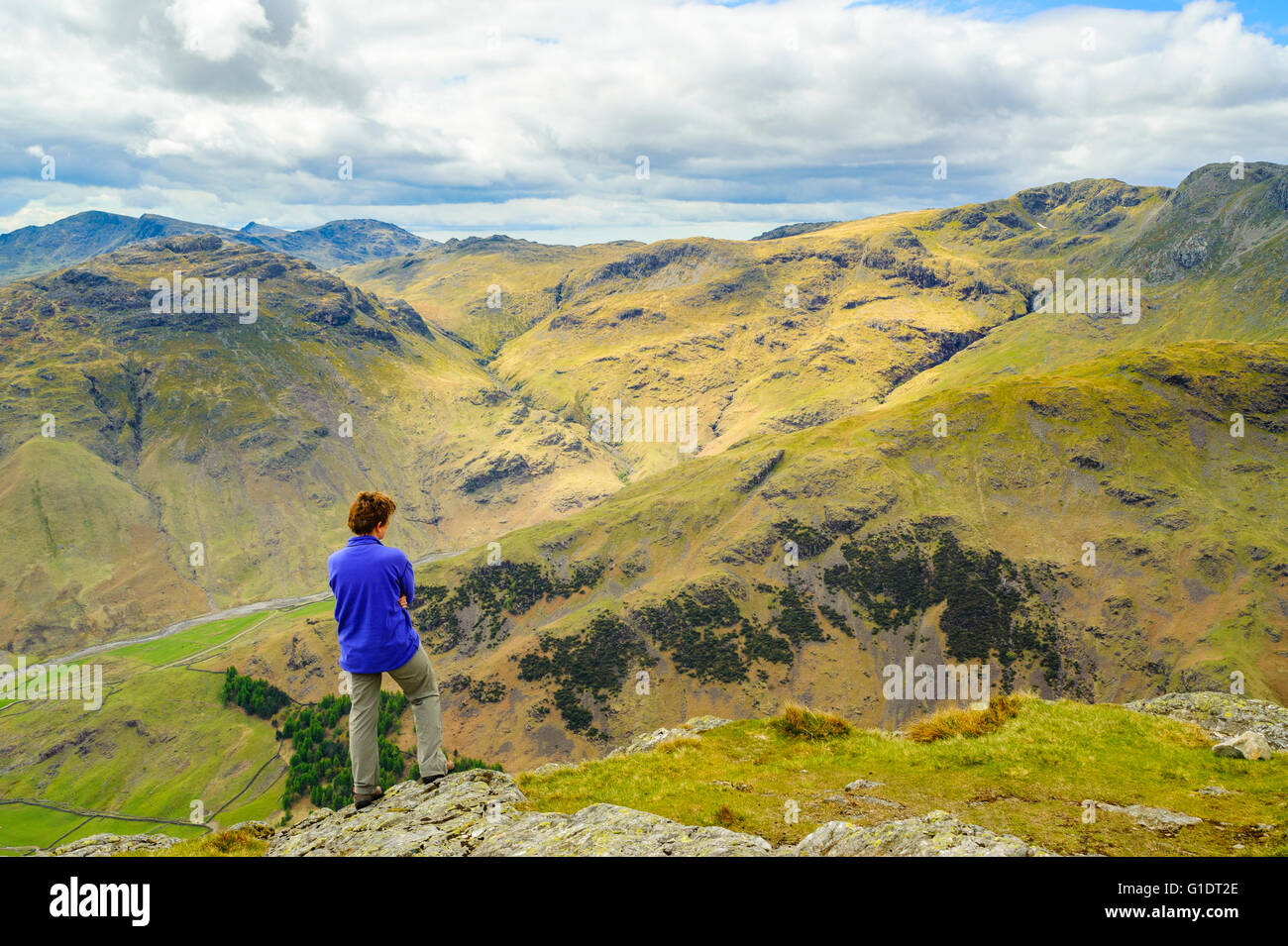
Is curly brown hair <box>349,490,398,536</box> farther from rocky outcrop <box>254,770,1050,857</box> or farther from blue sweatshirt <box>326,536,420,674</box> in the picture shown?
rocky outcrop <box>254,770,1050,857</box>

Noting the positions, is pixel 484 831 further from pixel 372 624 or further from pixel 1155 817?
pixel 1155 817

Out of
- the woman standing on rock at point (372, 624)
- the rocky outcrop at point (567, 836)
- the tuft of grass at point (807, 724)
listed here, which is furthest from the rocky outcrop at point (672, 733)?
the woman standing on rock at point (372, 624)

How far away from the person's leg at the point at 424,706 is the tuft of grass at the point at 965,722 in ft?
46.5

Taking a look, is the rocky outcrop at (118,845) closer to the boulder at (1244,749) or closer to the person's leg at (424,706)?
the person's leg at (424,706)

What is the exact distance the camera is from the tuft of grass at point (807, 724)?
2094 centimetres

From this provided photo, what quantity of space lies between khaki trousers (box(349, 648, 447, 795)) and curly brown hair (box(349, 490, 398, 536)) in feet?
8.71

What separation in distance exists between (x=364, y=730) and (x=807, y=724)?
556 inches

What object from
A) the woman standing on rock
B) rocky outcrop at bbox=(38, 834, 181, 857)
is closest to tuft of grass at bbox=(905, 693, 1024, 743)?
the woman standing on rock

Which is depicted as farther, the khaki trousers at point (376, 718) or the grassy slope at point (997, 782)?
the khaki trousers at point (376, 718)

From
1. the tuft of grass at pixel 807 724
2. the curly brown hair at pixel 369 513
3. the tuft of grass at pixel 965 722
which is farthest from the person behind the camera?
the tuft of grass at pixel 807 724

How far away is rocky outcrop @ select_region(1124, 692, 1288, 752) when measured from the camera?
65.2ft
